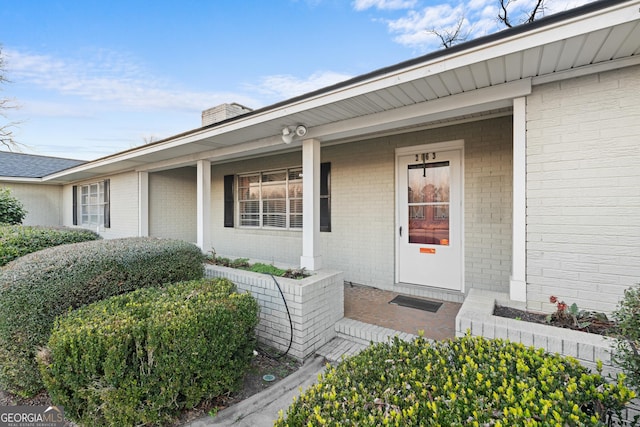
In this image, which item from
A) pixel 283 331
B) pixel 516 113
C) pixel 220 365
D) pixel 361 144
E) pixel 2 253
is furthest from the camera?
pixel 361 144

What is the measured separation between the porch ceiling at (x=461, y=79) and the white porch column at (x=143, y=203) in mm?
Result: 3916

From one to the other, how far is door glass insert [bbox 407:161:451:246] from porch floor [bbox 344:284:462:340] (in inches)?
40.8

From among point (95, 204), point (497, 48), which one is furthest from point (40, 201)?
point (497, 48)

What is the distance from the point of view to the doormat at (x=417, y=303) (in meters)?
4.12

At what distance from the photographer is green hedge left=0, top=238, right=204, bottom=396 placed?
2.47 m

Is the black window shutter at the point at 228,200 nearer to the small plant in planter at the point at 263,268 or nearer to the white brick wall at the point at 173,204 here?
the white brick wall at the point at 173,204

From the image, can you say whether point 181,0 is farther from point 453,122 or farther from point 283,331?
point 283,331

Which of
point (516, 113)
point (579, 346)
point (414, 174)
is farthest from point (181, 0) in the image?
point (579, 346)

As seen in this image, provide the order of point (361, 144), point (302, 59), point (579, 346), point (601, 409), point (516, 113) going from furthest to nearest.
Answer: point (302, 59) < point (361, 144) < point (516, 113) < point (579, 346) < point (601, 409)

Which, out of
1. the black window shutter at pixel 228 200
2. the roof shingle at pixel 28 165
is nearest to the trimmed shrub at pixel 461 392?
the black window shutter at pixel 228 200

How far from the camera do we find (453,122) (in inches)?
163

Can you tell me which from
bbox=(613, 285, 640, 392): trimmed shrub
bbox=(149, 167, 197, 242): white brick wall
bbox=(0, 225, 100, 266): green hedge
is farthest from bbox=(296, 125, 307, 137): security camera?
bbox=(149, 167, 197, 242): white brick wall

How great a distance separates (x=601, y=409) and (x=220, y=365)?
88.4 inches

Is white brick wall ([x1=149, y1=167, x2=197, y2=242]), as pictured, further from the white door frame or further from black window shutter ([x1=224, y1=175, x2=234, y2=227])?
the white door frame
